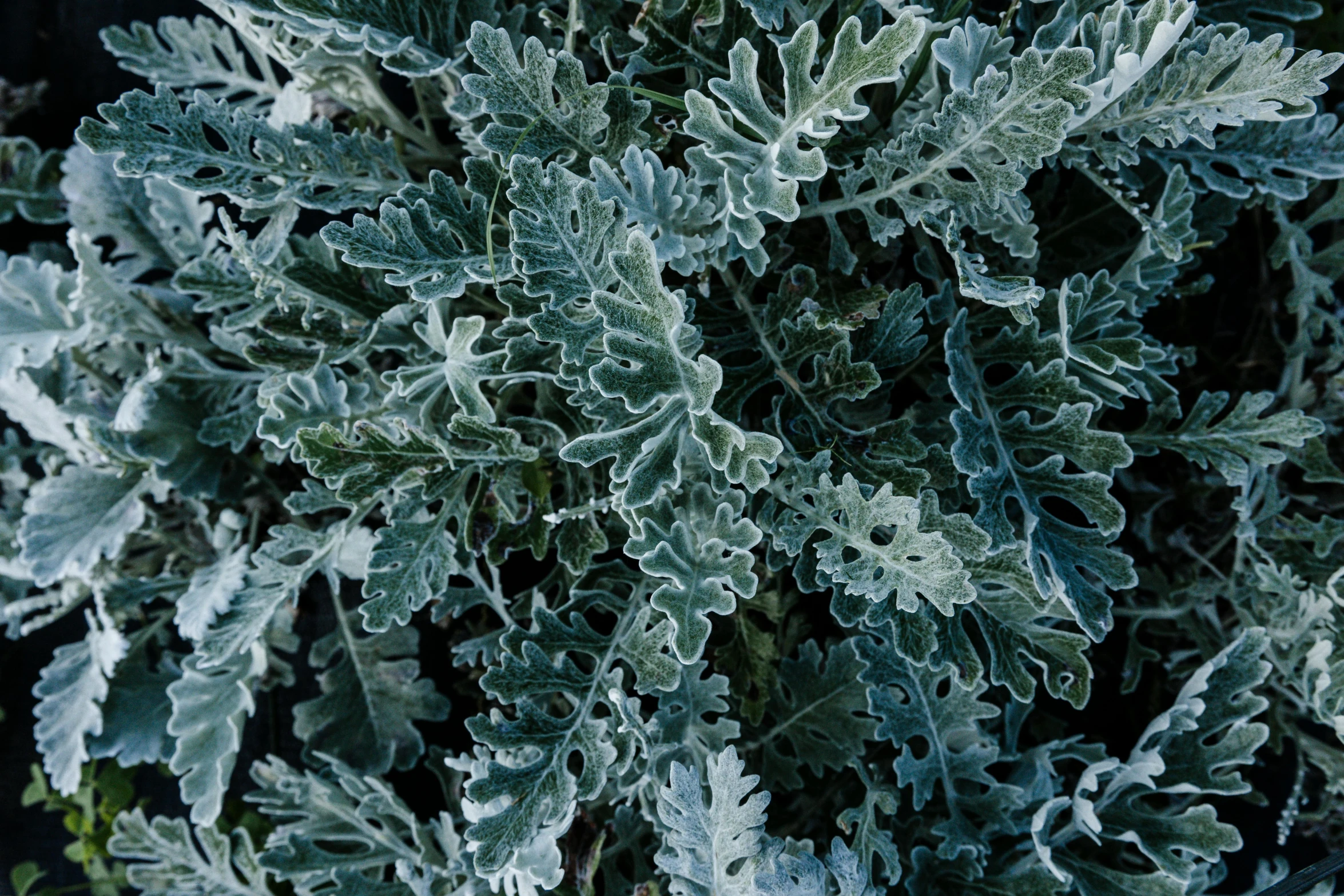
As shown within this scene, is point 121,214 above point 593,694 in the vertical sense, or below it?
above

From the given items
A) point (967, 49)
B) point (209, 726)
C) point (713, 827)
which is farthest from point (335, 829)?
point (967, 49)

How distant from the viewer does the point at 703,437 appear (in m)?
0.80

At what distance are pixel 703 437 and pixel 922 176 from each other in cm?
31

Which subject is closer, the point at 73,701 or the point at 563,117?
the point at 563,117

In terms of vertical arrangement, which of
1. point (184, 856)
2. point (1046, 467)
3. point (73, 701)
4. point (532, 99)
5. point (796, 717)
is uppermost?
point (532, 99)

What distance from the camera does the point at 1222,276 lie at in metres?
1.34

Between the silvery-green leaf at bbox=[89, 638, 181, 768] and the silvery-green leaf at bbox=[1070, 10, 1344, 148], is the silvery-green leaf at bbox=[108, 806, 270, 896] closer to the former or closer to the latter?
the silvery-green leaf at bbox=[89, 638, 181, 768]

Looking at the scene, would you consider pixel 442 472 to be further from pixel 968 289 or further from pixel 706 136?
pixel 968 289

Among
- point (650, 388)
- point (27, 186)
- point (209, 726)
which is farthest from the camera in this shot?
point (27, 186)

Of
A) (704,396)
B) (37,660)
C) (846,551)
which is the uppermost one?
(704,396)

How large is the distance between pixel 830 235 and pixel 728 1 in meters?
0.24

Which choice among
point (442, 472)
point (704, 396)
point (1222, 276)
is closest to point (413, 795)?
point (442, 472)

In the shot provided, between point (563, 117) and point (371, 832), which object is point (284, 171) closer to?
point (563, 117)

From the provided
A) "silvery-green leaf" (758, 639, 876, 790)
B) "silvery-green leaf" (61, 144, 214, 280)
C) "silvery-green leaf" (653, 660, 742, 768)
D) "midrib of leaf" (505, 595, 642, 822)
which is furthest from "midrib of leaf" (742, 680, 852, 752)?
"silvery-green leaf" (61, 144, 214, 280)
